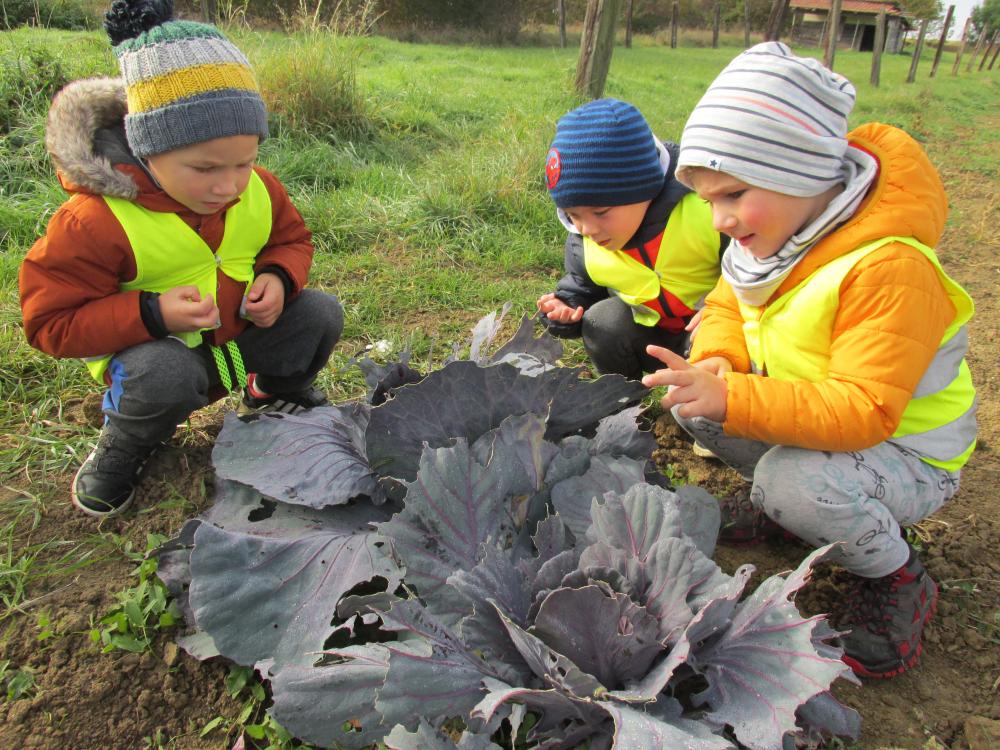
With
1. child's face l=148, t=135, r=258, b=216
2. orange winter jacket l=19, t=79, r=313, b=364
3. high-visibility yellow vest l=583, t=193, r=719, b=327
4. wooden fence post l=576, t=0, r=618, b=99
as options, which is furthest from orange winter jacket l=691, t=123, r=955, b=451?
wooden fence post l=576, t=0, r=618, b=99

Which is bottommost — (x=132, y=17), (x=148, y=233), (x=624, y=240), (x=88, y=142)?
(x=624, y=240)

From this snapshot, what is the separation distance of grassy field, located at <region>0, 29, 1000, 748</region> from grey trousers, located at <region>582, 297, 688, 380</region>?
491mm

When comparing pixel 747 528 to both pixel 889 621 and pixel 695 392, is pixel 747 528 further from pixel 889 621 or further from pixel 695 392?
pixel 695 392

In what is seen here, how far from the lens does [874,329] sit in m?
1.54

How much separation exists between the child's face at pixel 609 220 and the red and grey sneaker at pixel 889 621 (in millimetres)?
1247

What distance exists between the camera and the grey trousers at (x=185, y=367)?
6.70 feet

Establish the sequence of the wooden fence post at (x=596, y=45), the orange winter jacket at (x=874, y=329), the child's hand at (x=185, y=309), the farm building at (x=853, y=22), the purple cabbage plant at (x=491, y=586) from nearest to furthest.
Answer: the purple cabbage plant at (x=491, y=586)
the orange winter jacket at (x=874, y=329)
the child's hand at (x=185, y=309)
the wooden fence post at (x=596, y=45)
the farm building at (x=853, y=22)

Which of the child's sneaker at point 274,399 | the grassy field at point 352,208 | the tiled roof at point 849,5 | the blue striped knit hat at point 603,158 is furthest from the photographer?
the tiled roof at point 849,5

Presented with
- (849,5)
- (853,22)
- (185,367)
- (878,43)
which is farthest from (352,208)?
(853,22)

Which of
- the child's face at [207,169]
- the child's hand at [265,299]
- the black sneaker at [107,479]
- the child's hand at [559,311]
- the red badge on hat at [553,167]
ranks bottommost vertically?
the black sneaker at [107,479]

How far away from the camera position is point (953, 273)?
14.4ft

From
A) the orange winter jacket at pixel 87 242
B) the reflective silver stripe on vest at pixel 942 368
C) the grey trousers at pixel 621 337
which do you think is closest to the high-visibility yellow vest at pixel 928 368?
the reflective silver stripe on vest at pixel 942 368

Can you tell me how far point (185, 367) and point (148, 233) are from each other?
0.40 metres

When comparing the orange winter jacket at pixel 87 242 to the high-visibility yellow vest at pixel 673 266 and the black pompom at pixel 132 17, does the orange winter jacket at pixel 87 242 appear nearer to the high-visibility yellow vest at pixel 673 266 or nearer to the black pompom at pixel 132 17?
the black pompom at pixel 132 17
